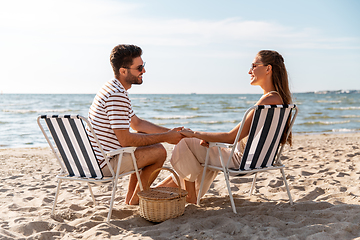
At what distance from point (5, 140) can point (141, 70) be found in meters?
7.88

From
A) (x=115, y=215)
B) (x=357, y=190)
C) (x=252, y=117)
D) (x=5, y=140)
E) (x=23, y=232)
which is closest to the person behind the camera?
(x=23, y=232)

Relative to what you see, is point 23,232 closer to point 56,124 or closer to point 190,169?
point 56,124

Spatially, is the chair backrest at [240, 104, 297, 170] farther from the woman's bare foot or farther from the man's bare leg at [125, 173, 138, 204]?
the man's bare leg at [125, 173, 138, 204]

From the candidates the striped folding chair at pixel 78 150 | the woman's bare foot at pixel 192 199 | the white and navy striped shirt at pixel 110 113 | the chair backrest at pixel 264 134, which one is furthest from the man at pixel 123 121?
the chair backrest at pixel 264 134

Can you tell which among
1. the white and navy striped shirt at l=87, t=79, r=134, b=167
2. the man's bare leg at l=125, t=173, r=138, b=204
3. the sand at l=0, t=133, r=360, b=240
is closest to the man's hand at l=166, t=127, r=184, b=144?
the white and navy striped shirt at l=87, t=79, r=134, b=167

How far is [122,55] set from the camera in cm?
309

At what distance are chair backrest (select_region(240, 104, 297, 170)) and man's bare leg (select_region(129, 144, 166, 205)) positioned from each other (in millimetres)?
807

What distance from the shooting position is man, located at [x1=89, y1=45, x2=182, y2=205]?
2.88 m

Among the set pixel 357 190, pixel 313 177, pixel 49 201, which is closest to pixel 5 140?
pixel 49 201

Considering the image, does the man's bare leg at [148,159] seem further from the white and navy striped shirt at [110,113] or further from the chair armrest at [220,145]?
the chair armrest at [220,145]

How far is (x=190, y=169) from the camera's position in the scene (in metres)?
3.21

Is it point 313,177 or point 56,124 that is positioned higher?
point 56,124

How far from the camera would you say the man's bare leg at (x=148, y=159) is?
3.13 metres

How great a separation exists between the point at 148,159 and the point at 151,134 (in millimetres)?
250
